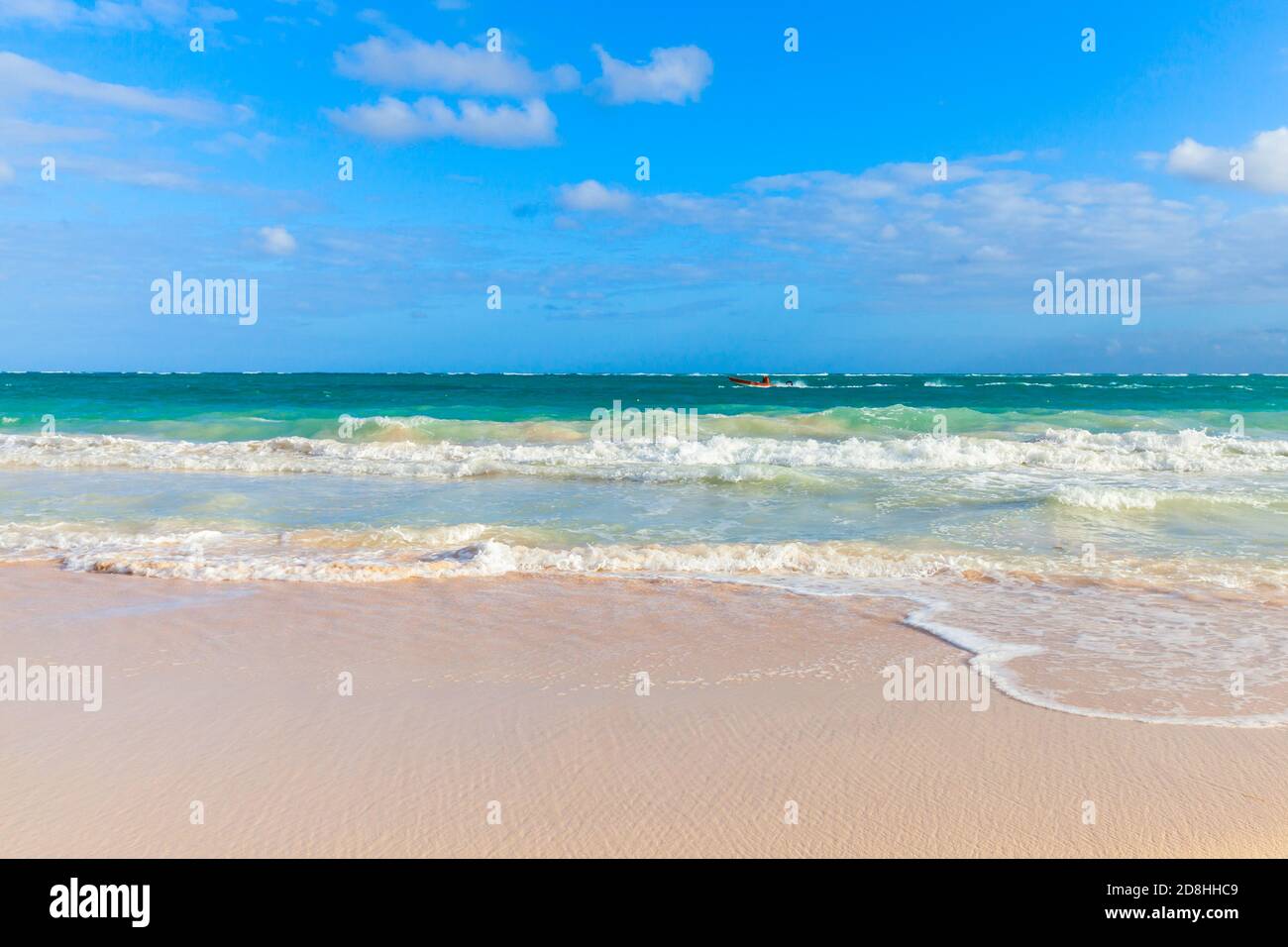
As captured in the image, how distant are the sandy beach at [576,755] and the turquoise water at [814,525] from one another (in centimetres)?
85

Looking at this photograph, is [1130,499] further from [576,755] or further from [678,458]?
[576,755]

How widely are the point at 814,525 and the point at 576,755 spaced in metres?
6.99

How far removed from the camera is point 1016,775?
11.8ft

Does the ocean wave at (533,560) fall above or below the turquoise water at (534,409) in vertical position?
below

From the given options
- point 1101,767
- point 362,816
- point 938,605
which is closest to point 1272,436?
point 938,605

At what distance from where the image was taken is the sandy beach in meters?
3.12

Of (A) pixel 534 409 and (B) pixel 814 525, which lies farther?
(A) pixel 534 409

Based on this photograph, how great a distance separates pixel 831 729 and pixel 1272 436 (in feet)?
85.6

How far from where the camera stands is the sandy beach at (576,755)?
3117mm

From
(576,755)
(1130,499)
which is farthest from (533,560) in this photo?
(1130,499)

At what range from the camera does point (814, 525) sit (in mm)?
10391

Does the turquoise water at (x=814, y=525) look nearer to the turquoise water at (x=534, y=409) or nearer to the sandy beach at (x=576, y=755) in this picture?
the sandy beach at (x=576, y=755)

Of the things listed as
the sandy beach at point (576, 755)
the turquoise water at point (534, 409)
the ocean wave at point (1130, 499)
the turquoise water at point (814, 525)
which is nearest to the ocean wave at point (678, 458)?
the turquoise water at point (814, 525)
